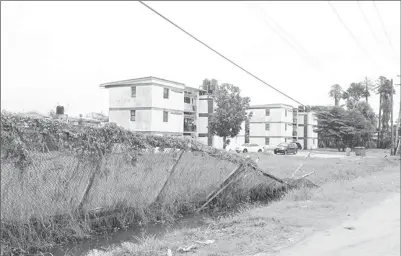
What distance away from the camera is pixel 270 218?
316 inches

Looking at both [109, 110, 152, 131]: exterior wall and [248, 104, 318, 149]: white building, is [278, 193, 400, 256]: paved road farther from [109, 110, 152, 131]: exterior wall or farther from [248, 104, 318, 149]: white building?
[248, 104, 318, 149]: white building

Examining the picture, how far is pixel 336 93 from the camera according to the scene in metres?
79.8

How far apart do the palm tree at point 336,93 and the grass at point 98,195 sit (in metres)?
74.3

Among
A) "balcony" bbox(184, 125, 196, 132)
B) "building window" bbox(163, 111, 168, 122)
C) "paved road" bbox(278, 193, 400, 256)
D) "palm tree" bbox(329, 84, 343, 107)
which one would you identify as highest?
"palm tree" bbox(329, 84, 343, 107)

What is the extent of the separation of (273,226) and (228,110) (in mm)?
33982

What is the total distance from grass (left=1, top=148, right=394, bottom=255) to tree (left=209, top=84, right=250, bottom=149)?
100 ft

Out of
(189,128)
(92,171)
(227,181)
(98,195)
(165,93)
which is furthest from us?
(189,128)

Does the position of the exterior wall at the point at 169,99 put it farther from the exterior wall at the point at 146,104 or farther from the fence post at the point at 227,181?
the fence post at the point at 227,181

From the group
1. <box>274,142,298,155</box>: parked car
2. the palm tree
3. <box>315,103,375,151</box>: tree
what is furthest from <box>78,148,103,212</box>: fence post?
the palm tree

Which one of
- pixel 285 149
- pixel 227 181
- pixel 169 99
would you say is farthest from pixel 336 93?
pixel 227 181

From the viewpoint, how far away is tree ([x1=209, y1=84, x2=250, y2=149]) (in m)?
41.0

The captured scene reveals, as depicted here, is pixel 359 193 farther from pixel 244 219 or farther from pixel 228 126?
pixel 228 126

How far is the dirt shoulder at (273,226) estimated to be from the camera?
5699 millimetres

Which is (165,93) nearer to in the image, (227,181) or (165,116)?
(165,116)
